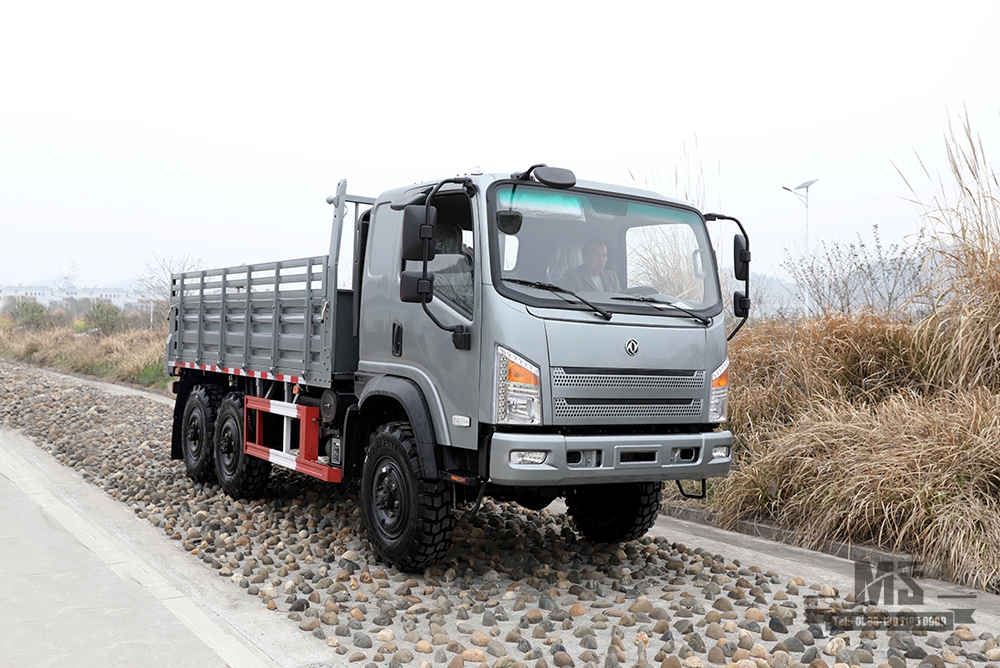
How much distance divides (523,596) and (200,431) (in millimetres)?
4828

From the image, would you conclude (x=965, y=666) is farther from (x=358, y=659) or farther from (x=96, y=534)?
(x=96, y=534)

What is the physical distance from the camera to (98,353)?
26.4m

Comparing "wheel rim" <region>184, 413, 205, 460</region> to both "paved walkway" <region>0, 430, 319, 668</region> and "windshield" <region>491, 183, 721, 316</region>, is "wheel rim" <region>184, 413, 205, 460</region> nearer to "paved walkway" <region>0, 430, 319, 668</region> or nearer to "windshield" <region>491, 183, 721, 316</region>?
"paved walkway" <region>0, 430, 319, 668</region>

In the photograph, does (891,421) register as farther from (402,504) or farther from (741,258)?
(402,504)

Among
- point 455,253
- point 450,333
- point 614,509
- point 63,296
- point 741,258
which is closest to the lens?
point 450,333

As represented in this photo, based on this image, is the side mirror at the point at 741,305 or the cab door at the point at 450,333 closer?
the cab door at the point at 450,333

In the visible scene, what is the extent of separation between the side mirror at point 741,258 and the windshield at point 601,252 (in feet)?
0.78

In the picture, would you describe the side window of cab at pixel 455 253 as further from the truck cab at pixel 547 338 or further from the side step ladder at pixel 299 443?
the side step ladder at pixel 299 443

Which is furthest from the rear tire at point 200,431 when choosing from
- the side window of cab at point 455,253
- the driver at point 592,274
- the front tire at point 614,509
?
the driver at point 592,274

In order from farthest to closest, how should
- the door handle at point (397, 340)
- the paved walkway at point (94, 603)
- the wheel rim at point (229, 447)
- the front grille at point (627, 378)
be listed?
the wheel rim at point (229, 447) < the door handle at point (397, 340) < the front grille at point (627, 378) < the paved walkway at point (94, 603)

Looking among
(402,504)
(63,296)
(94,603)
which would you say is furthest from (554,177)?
(63,296)

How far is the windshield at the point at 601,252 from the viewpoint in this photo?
5234 millimetres

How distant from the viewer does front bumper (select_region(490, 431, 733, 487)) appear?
4.92 metres

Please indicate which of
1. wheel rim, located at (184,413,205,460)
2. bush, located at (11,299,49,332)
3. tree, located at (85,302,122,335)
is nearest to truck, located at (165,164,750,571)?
wheel rim, located at (184,413,205,460)
